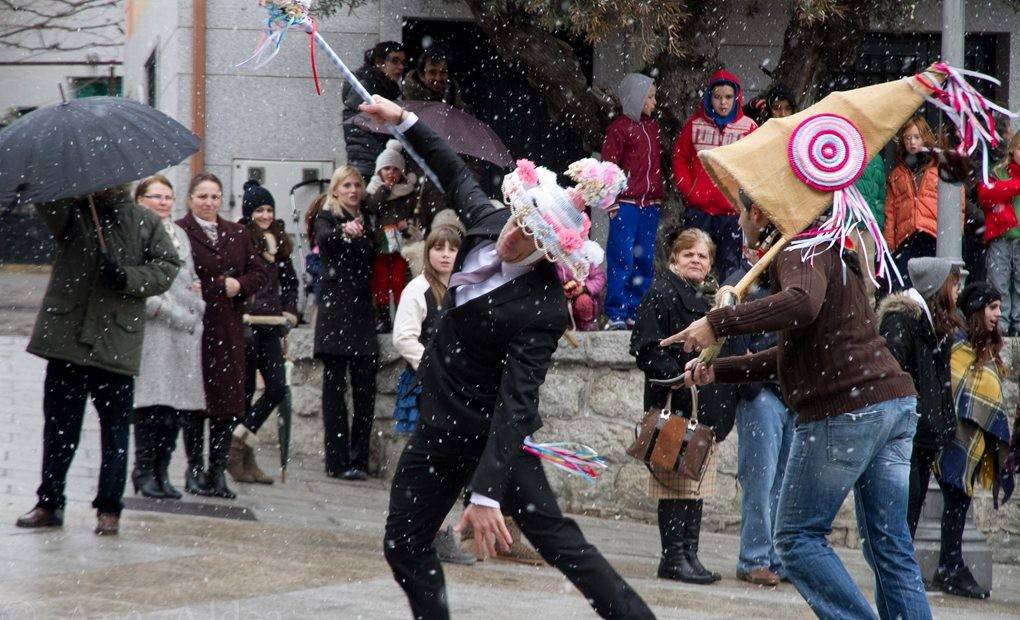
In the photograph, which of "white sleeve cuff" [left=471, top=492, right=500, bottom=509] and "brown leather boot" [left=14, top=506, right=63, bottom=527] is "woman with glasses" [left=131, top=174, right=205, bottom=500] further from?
"white sleeve cuff" [left=471, top=492, right=500, bottom=509]

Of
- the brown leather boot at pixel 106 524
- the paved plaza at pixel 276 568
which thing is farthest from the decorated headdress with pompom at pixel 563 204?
the brown leather boot at pixel 106 524

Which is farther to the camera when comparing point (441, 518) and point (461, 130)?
point (461, 130)

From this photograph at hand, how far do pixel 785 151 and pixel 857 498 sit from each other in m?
1.31

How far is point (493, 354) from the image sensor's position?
4.88 meters

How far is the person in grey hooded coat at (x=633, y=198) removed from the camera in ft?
34.7

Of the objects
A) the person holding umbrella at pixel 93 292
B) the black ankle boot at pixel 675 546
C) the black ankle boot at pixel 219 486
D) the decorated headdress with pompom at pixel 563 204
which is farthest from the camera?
the black ankle boot at pixel 219 486

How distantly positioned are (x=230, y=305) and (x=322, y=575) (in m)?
2.73

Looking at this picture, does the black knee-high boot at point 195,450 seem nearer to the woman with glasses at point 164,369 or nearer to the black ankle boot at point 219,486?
the black ankle boot at point 219,486

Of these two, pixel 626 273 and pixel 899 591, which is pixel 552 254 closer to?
pixel 899 591

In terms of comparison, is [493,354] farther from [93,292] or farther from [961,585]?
[961,585]

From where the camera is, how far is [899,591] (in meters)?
5.20

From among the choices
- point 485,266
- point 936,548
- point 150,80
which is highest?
point 150,80

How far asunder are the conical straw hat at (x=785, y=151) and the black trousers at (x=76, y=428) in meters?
3.51

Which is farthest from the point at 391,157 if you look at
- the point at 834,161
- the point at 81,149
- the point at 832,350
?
the point at 832,350
